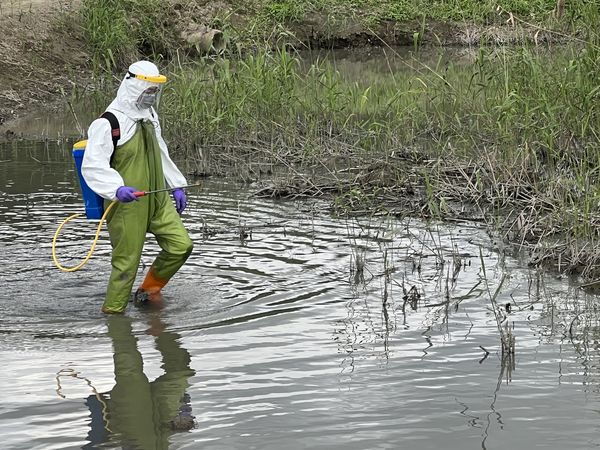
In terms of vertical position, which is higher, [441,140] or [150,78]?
[150,78]

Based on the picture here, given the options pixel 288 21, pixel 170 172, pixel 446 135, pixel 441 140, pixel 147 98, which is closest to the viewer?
pixel 147 98

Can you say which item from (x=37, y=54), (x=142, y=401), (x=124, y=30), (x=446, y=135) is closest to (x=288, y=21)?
(x=124, y=30)

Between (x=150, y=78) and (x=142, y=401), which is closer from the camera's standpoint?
(x=142, y=401)

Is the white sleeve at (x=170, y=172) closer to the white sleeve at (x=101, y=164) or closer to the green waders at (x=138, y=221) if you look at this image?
the green waders at (x=138, y=221)

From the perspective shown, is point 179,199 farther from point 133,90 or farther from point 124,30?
point 124,30

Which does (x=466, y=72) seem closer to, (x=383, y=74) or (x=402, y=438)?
(x=383, y=74)

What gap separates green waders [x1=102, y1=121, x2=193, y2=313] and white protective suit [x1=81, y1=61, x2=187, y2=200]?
10 centimetres

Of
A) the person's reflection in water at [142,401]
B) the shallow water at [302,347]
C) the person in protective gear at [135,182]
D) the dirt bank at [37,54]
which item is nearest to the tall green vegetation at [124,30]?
the dirt bank at [37,54]

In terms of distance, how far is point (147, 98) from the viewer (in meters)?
6.98

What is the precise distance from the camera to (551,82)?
9602 millimetres

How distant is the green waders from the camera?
706 centimetres

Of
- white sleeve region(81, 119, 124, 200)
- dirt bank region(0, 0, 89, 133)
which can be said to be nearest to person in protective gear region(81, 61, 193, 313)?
white sleeve region(81, 119, 124, 200)

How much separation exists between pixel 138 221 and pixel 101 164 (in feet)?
1.55

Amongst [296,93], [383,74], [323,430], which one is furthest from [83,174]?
[383,74]
